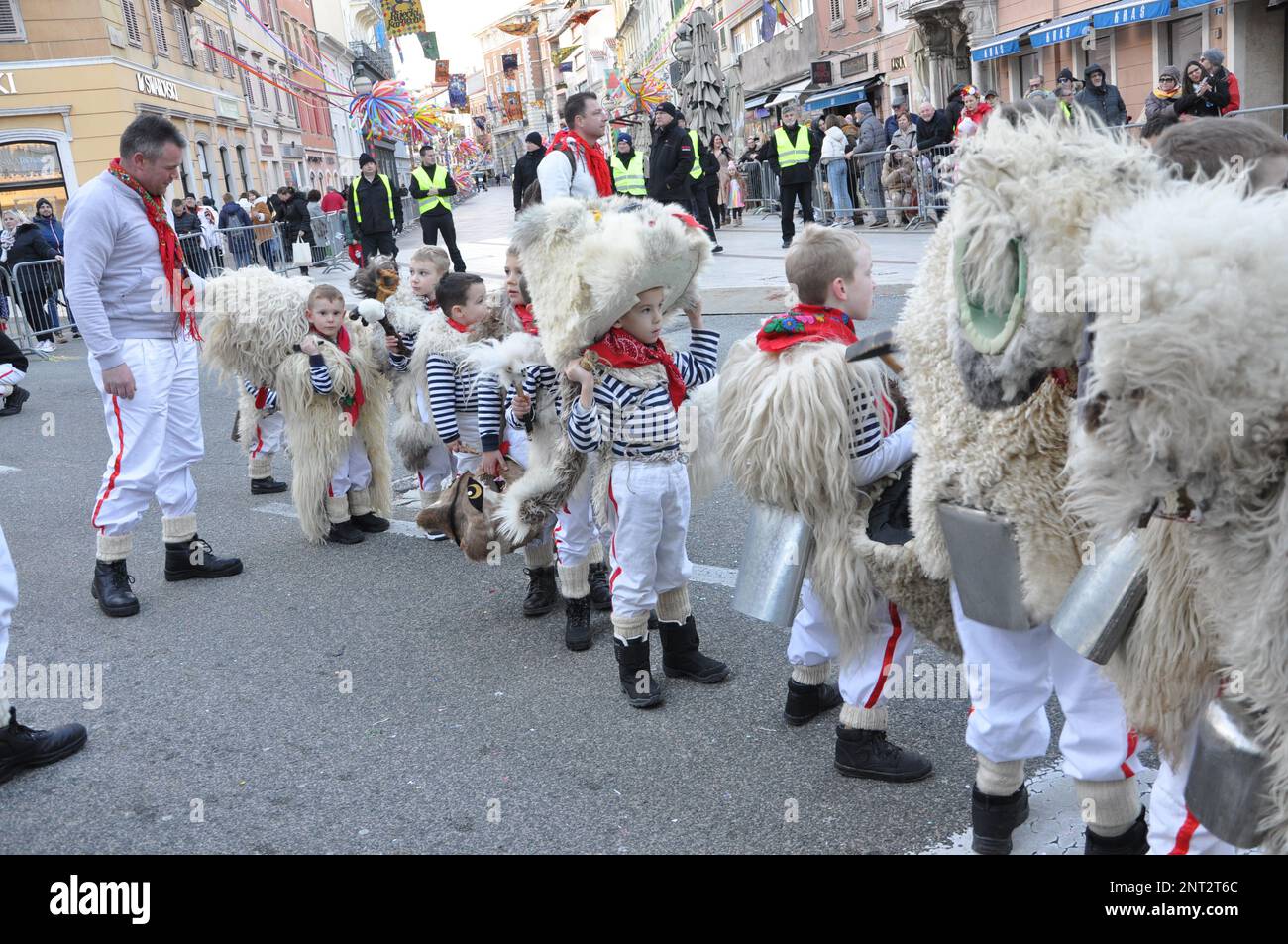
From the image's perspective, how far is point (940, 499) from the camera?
2.29 m

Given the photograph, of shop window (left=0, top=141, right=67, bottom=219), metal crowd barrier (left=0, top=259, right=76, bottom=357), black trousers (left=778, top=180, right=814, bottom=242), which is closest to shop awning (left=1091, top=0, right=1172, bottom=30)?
black trousers (left=778, top=180, right=814, bottom=242)

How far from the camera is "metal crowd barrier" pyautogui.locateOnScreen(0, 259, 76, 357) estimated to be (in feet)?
47.2

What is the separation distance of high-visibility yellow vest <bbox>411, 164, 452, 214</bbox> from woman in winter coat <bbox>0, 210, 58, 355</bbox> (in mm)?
5149

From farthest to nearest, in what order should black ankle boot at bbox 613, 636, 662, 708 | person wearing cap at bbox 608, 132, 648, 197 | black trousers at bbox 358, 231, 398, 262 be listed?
black trousers at bbox 358, 231, 398, 262
person wearing cap at bbox 608, 132, 648, 197
black ankle boot at bbox 613, 636, 662, 708

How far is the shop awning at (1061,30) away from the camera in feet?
72.3

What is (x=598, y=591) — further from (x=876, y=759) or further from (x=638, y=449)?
(x=876, y=759)

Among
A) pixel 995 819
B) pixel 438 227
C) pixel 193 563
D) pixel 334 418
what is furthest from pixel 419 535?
pixel 438 227

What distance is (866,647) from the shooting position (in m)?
2.96

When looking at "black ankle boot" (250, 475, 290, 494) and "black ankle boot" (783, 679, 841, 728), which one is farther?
"black ankle boot" (250, 475, 290, 494)

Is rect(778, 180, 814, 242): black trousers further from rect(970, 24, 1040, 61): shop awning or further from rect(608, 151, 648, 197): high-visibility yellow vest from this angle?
rect(970, 24, 1040, 61): shop awning

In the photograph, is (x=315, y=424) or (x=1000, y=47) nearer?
(x=315, y=424)

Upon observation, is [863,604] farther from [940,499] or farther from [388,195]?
[388,195]

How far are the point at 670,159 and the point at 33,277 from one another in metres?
8.70
